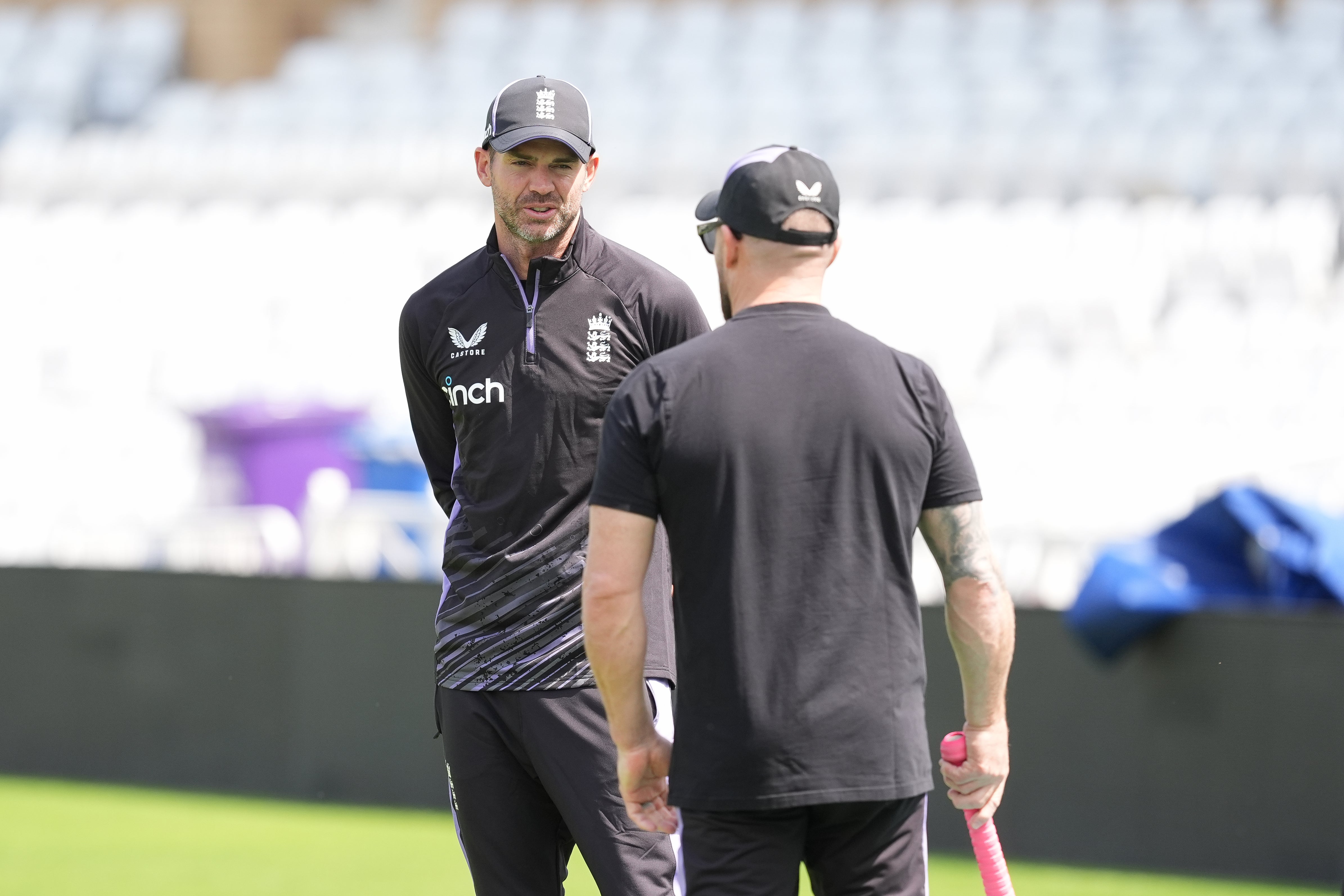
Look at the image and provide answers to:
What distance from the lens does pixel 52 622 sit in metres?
6.42

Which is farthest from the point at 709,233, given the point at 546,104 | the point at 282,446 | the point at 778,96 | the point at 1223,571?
the point at 778,96

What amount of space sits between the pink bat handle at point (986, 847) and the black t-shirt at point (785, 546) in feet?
0.47

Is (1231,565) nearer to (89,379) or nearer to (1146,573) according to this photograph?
(1146,573)

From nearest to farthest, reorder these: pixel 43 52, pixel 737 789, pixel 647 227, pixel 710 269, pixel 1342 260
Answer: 1. pixel 737 789
2. pixel 1342 260
3. pixel 710 269
4. pixel 647 227
5. pixel 43 52

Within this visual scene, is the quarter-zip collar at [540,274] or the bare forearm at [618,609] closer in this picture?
the bare forearm at [618,609]

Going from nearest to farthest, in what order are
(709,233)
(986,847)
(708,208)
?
1. (986,847)
2. (709,233)
3. (708,208)

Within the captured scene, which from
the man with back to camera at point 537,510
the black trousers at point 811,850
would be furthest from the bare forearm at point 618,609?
the man with back to camera at point 537,510

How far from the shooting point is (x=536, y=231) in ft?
8.82

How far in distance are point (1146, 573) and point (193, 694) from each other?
356 cm

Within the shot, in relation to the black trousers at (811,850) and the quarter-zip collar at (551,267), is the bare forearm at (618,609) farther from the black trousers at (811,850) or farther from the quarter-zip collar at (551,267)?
the quarter-zip collar at (551,267)

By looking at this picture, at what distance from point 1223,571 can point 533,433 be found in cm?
306

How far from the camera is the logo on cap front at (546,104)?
2.64 metres

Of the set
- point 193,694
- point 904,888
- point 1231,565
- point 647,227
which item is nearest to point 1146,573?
point 1231,565

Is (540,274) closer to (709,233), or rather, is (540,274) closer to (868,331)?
(709,233)
